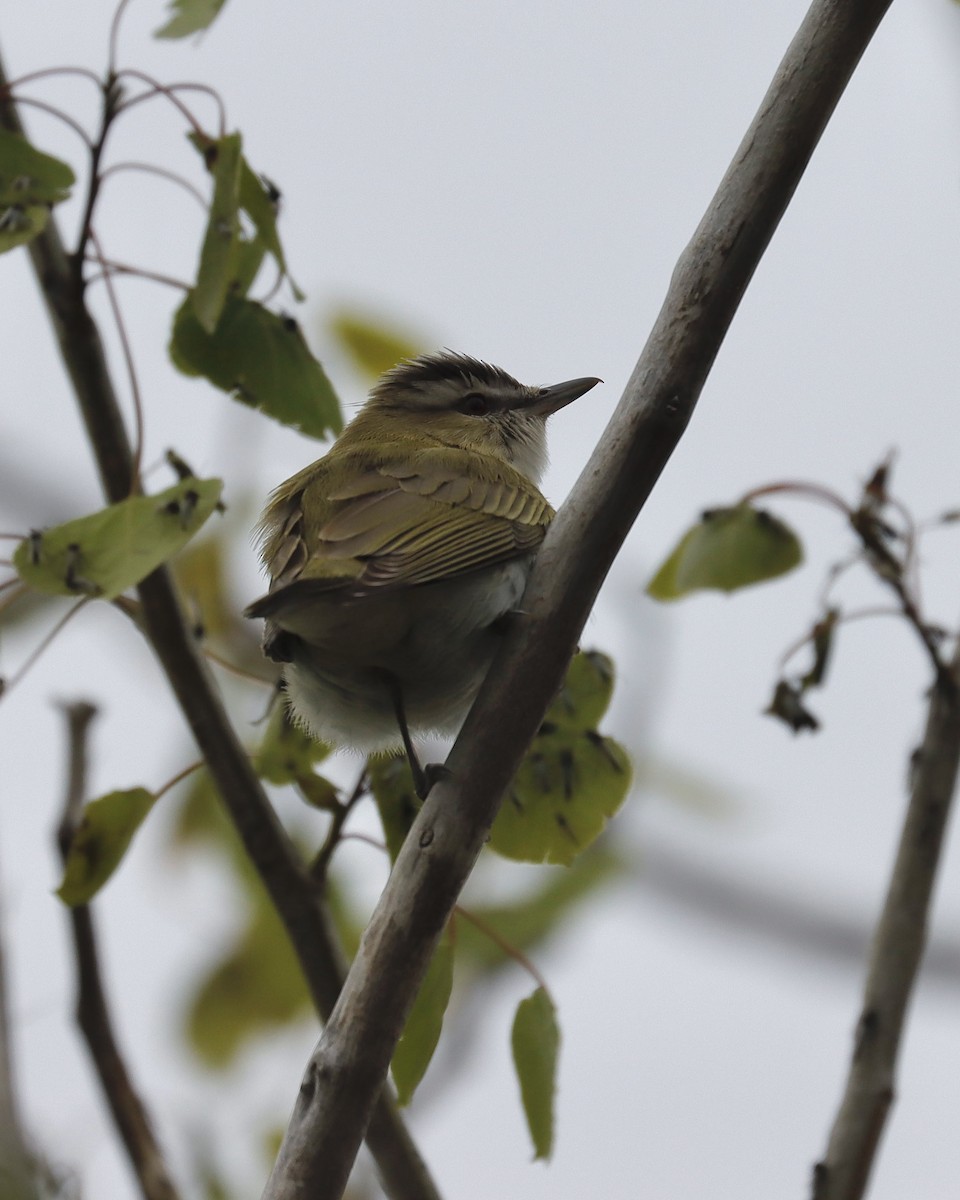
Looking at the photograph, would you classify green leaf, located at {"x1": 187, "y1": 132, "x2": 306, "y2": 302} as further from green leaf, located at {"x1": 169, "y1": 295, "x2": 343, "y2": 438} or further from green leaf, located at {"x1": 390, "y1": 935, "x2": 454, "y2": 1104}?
green leaf, located at {"x1": 390, "y1": 935, "x2": 454, "y2": 1104}

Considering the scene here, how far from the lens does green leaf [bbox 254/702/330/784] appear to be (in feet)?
11.7

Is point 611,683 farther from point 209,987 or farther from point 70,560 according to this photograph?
point 209,987

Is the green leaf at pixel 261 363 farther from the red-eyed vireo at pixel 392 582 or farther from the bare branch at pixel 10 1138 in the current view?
the bare branch at pixel 10 1138

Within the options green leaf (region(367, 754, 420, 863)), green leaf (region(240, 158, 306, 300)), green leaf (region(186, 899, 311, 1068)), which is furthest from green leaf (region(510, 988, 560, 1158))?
green leaf (region(240, 158, 306, 300))

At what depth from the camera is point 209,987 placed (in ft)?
15.3

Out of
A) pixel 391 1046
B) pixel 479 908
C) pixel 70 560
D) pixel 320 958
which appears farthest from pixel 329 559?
pixel 479 908

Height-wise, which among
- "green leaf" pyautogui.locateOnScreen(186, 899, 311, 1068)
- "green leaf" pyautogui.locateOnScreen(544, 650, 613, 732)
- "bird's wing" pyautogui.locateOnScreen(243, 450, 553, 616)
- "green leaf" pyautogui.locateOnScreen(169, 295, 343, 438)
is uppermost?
"green leaf" pyautogui.locateOnScreen(169, 295, 343, 438)

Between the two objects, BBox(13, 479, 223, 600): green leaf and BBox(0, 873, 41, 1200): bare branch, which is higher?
BBox(13, 479, 223, 600): green leaf

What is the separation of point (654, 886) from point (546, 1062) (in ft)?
9.67

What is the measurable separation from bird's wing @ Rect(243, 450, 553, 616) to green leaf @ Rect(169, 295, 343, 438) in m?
0.28

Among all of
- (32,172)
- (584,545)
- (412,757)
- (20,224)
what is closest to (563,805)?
(412,757)

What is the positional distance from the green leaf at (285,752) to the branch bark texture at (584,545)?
111cm

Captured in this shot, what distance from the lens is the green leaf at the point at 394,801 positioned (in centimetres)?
334

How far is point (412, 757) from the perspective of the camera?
10.7 feet
